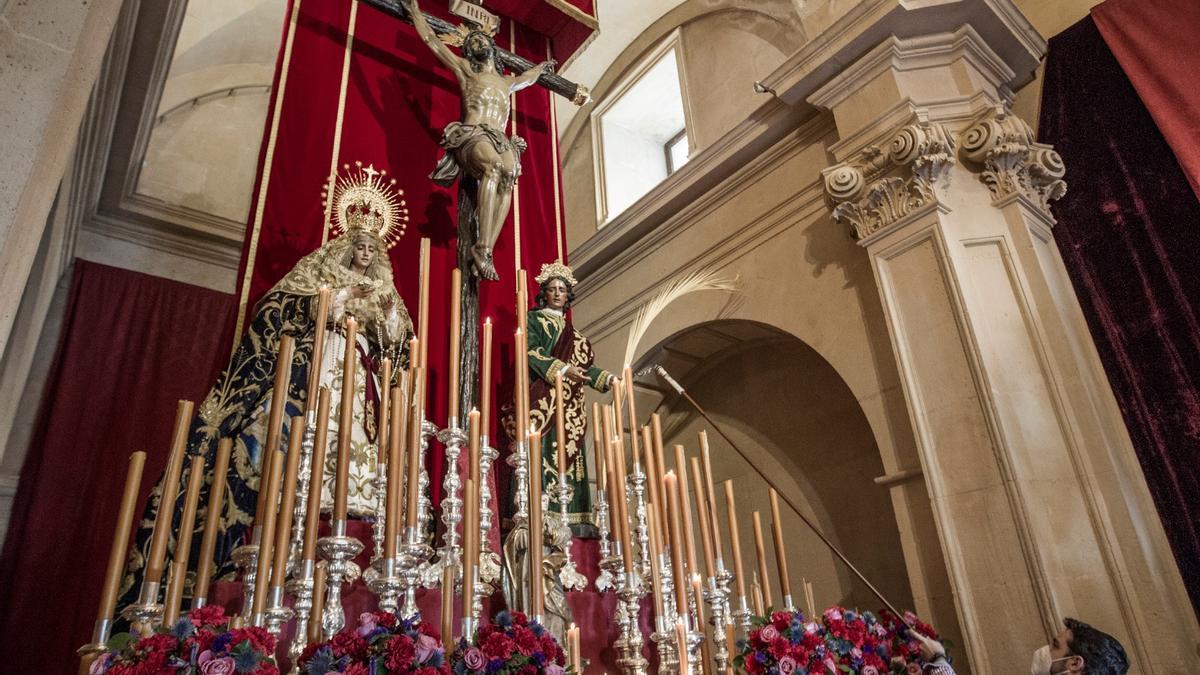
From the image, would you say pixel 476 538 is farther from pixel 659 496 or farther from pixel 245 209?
pixel 245 209

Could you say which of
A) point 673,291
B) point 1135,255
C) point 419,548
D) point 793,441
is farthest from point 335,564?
point 673,291

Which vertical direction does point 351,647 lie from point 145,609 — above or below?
Result: below

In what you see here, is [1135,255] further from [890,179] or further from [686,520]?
[686,520]

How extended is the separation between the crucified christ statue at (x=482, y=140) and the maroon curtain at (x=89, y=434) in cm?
163

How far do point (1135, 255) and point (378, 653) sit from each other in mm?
4684

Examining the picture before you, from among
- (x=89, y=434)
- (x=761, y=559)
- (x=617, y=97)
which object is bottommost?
(x=761, y=559)

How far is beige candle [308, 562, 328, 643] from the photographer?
6.20ft

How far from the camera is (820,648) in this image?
2.42 metres

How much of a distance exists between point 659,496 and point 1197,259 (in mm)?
3511

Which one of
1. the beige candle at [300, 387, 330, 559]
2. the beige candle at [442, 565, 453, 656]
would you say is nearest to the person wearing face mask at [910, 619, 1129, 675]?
the beige candle at [442, 565, 453, 656]

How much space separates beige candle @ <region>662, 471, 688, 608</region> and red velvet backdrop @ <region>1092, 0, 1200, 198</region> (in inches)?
146

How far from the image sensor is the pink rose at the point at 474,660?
5.56 feet

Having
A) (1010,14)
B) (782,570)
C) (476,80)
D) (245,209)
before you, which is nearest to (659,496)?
(782,570)

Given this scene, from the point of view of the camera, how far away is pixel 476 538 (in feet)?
6.93
